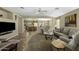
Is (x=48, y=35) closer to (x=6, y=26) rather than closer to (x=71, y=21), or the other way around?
(x=71, y=21)

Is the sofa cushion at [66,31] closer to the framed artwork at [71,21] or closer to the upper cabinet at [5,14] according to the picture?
the framed artwork at [71,21]

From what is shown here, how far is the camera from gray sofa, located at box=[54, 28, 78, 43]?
1.92 m

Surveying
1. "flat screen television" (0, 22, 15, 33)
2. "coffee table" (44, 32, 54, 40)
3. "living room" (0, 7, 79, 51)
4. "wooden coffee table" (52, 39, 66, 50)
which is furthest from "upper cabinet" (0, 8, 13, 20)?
"wooden coffee table" (52, 39, 66, 50)

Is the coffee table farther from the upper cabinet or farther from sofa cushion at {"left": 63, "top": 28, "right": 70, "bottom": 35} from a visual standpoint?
the upper cabinet

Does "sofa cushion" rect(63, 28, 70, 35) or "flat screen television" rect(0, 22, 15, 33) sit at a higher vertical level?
"flat screen television" rect(0, 22, 15, 33)

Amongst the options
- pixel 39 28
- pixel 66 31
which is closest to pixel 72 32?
pixel 66 31

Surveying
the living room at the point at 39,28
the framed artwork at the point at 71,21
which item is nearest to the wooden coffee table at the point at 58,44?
the living room at the point at 39,28

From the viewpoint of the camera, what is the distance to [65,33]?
81.1 inches

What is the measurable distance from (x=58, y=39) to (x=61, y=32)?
0.56 feet

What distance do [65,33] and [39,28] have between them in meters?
0.60

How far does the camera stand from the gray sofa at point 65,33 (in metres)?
1.92
